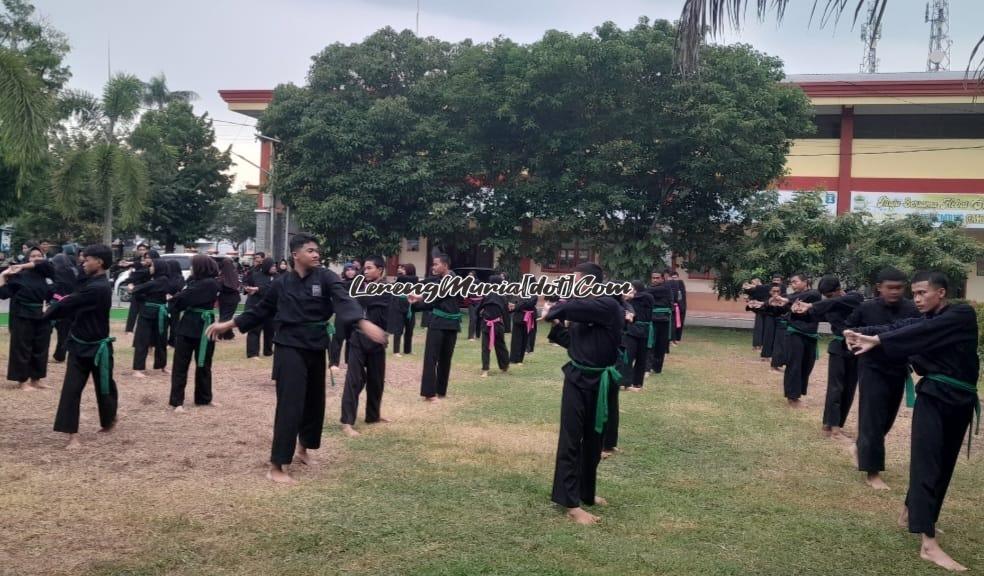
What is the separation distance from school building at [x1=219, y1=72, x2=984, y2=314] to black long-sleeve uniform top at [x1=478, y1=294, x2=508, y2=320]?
1274cm

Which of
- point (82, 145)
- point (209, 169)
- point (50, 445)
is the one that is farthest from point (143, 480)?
point (209, 169)

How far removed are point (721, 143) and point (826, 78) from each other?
1072 centimetres

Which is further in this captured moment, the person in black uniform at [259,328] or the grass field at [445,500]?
the person in black uniform at [259,328]

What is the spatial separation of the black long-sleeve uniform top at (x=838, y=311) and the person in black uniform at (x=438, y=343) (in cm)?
440

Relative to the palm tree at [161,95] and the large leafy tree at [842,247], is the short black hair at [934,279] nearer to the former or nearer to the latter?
the large leafy tree at [842,247]

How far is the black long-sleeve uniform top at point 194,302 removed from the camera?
376 inches

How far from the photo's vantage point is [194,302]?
9.65 metres

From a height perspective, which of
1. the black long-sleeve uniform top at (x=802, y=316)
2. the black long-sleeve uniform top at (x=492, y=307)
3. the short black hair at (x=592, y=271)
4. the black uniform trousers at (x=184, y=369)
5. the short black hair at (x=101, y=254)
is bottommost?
the black uniform trousers at (x=184, y=369)

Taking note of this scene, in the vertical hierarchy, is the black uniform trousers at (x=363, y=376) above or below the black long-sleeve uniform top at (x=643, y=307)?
below

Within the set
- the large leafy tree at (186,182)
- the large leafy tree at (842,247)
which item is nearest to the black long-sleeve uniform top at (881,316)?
the large leafy tree at (842,247)

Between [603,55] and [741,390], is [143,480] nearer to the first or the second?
[741,390]

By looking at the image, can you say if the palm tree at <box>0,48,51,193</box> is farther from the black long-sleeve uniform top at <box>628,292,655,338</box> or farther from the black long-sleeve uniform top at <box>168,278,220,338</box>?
the black long-sleeve uniform top at <box>628,292,655,338</box>

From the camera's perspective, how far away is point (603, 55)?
2153 centimetres

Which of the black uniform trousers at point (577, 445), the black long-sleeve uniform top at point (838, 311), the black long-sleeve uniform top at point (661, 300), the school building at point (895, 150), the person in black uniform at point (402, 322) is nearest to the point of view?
the black uniform trousers at point (577, 445)
